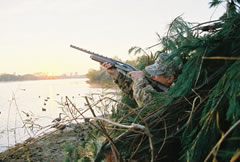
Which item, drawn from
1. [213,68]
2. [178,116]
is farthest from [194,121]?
[213,68]

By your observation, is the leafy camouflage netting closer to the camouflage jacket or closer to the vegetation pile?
the vegetation pile

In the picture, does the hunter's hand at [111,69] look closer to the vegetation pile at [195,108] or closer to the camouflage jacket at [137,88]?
the camouflage jacket at [137,88]

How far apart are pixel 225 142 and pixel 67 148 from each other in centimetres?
158


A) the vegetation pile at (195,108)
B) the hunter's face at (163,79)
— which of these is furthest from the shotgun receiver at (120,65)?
the vegetation pile at (195,108)

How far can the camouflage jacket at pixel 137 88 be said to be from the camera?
8.80 ft

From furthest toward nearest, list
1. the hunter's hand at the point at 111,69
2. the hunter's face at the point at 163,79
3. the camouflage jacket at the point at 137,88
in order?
the hunter's hand at the point at 111,69
the hunter's face at the point at 163,79
the camouflage jacket at the point at 137,88

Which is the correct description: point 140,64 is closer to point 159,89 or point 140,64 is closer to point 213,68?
point 159,89

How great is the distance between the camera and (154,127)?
5.51 ft

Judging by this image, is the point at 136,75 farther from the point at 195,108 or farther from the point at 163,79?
the point at 195,108

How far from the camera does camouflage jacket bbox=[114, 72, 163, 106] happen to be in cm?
268

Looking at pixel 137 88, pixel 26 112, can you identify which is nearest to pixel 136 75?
pixel 137 88

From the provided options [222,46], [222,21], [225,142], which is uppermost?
[222,21]

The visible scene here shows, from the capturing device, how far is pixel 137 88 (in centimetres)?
298

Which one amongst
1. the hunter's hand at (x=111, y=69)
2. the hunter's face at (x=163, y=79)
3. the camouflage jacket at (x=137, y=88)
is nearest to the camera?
the camouflage jacket at (x=137, y=88)
